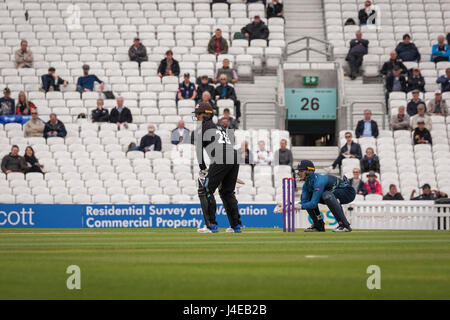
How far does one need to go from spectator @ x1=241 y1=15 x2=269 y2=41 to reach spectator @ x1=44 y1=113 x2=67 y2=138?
7250mm

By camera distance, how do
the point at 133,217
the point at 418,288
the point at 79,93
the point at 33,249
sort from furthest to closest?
the point at 79,93
the point at 133,217
the point at 33,249
the point at 418,288

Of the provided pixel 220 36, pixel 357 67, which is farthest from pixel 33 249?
pixel 357 67

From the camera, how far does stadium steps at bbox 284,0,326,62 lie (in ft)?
89.0

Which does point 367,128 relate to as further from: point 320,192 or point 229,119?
point 320,192

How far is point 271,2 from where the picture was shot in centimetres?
2761

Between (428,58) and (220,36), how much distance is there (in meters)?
7.03

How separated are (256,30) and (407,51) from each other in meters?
4.95

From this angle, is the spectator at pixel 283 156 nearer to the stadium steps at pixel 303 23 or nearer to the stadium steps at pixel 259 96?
the stadium steps at pixel 259 96

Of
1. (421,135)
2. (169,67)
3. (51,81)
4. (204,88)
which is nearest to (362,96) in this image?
(421,135)

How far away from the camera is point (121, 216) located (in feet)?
62.2

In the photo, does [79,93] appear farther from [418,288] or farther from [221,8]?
[418,288]

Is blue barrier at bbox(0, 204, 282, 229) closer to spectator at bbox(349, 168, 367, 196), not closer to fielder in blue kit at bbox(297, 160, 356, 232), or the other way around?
spectator at bbox(349, 168, 367, 196)

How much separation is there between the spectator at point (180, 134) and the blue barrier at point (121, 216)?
2.65m

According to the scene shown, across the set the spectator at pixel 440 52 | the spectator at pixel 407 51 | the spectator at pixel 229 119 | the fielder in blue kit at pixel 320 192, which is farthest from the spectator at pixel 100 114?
the spectator at pixel 440 52
